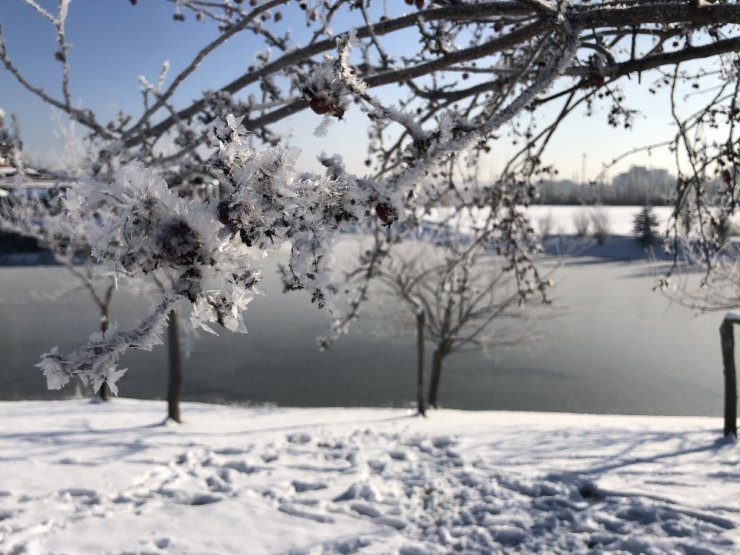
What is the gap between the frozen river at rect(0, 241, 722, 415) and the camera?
1602 centimetres

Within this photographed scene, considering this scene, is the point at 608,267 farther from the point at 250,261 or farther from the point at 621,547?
the point at 250,261

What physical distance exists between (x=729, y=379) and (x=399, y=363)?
13035 mm

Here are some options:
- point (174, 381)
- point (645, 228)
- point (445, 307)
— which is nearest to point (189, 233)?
point (174, 381)

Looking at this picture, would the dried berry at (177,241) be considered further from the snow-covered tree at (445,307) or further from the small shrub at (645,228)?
the small shrub at (645,228)

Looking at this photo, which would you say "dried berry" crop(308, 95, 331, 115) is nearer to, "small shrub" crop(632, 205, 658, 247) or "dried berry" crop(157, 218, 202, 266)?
"dried berry" crop(157, 218, 202, 266)

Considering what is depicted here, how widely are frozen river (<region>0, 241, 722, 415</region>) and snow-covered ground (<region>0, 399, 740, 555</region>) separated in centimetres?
869

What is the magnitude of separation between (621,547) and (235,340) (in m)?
19.7

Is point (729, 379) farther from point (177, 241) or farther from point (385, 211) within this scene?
point (177, 241)

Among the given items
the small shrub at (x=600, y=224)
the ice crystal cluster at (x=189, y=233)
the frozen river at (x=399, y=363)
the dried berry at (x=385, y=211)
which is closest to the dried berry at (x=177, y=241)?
the ice crystal cluster at (x=189, y=233)

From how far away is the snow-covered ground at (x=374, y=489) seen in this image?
13.0 ft

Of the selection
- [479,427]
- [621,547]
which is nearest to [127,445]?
[479,427]

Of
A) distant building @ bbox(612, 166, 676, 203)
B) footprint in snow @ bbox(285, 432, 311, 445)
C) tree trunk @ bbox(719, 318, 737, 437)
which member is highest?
distant building @ bbox(612, 166, 676, 203)

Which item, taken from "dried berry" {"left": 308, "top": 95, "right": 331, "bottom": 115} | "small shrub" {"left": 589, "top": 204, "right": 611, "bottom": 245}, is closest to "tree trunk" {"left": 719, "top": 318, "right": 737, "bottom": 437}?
"dried berry" {"left": 308, "top": 95, "right": 331, "bottom": 115}

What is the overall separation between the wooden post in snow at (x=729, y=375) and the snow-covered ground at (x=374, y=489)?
26 cm
